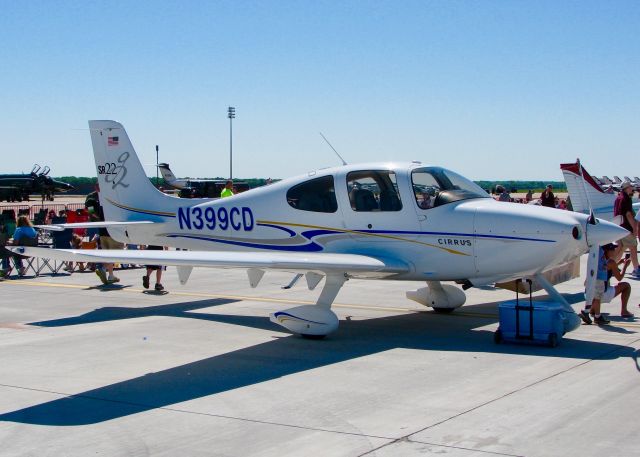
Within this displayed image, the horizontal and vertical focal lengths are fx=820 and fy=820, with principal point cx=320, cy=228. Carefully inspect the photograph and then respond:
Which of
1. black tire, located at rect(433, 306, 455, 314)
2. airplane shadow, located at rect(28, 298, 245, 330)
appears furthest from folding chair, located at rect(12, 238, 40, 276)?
black tire, located at rect(433, 306, 455, 314)

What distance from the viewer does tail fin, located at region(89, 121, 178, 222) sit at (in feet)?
47.9

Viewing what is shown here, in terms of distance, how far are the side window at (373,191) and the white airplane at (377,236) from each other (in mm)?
14

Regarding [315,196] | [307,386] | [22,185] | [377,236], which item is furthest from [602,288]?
[22,185]

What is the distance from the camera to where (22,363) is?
9.38 metres

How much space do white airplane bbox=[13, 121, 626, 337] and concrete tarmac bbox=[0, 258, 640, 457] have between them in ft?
2.68

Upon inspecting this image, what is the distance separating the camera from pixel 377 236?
1148cm

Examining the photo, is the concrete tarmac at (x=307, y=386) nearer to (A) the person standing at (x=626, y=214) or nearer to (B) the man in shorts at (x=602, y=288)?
(B) the man in shorts at (x=602, y=288)

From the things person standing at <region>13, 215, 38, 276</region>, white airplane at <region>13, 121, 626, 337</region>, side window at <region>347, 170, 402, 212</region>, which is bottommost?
person standing at <region>13, 215, 38, 276</region>

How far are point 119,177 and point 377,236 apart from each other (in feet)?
18.8

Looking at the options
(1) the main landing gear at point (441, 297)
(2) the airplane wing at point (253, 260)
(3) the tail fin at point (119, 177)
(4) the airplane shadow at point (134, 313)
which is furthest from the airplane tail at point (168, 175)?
(2) the airplane wing at point (253, 260)

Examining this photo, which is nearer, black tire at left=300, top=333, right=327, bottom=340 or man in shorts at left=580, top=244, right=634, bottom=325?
black tire at left=300, top=333, right=327, bottom=340

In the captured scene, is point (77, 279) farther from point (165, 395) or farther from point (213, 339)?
point (165, 395)

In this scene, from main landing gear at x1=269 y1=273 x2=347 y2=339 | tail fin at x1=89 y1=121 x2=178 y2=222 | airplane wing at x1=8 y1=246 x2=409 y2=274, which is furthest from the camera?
tail fin at x1=89 y1=121 x2=178 y2=222

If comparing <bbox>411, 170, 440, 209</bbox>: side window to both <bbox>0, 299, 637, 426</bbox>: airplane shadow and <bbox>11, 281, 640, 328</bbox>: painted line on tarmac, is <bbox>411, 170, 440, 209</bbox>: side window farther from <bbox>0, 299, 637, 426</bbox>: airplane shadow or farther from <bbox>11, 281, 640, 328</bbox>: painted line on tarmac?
<bbox>11, 281, 640, 328</bbox>: painted line on tarmac
